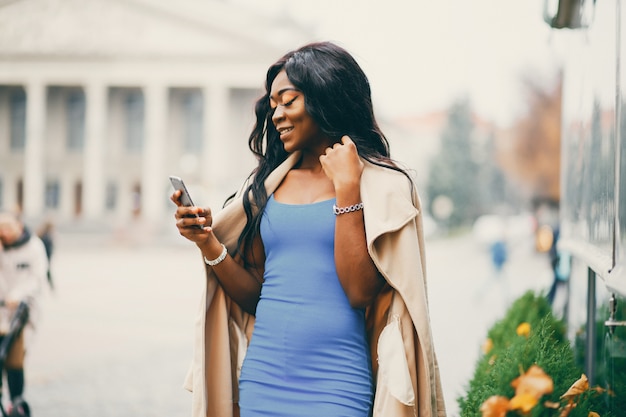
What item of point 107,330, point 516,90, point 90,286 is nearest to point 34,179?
point 516,90

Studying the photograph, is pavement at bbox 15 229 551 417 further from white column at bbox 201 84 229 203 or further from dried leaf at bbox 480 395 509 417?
white column at bbox 201 84 229 203

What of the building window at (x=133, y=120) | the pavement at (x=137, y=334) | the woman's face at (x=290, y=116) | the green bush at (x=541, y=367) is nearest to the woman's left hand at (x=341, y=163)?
the woman's face at (x=290, y=116)

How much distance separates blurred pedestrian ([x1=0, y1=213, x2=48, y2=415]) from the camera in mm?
6699

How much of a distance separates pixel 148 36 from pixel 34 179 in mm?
12538

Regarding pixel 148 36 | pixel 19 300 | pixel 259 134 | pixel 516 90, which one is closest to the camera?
pixel 259 134

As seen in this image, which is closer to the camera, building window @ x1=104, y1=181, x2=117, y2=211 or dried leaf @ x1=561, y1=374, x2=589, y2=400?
dried leaf @ x1=561, y1=374, x2=589, y2=400

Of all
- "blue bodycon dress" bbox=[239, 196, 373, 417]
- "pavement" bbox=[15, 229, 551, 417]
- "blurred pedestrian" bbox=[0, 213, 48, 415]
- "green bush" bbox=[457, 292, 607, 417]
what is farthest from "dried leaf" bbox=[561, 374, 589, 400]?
"blurred pedestrian" bbox=[0, 213, 48, 415]

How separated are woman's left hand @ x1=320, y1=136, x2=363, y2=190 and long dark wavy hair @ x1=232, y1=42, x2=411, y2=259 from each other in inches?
3.9

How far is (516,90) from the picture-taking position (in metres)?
48.0

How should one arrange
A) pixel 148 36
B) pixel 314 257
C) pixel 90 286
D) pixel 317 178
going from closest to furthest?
pixel 314 257 < pixel 317 178 < pixel 90 286 < pixel 148 36

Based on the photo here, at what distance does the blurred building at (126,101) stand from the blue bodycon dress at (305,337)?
4710 cm

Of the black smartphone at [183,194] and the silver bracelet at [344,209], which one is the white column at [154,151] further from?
the silver bracelet at [344,209]

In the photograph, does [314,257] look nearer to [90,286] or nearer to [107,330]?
[107,330]

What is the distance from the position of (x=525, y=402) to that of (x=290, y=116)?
3.55ft
